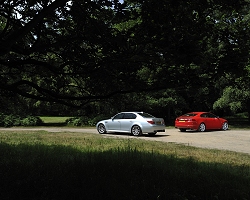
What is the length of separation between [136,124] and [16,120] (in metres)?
15.6

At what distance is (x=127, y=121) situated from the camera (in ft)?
57.8

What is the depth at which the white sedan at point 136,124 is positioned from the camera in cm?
1667

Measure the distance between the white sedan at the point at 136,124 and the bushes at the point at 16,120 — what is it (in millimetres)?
12233

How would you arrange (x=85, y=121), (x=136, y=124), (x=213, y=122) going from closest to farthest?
(x=136, y=124) < (x=213, y=122) < (x=85, y=121)

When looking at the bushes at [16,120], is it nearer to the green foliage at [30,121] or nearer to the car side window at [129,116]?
the green foliage at [30,121]

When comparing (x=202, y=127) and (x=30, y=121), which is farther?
(x=30, y=121)

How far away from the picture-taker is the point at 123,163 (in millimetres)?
6430

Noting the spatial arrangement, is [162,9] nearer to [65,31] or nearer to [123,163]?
[65,31]

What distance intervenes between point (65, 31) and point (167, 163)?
3.76 meters

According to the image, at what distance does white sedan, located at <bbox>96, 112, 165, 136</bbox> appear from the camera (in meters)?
16.7

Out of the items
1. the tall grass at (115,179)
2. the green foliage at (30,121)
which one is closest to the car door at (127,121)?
the tall grass at (115,179)

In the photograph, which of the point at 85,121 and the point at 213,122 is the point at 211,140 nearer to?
the point at 213,122

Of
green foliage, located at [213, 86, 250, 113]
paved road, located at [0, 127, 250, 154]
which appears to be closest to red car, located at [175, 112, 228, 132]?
paved road, located at [0, 127, 250, 154]

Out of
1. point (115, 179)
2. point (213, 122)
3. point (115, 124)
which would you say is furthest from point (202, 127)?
point (115, 179)
